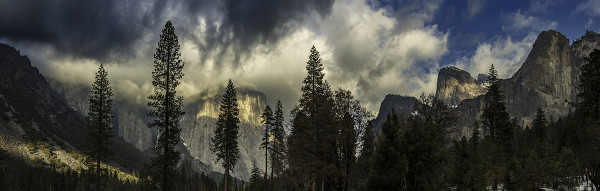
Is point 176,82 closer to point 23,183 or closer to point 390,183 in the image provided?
point 390,183

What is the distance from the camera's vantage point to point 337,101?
27.7 metres

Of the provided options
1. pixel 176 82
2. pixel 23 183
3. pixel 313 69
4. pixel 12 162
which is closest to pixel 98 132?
pixel 176 82

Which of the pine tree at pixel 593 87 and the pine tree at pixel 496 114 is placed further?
the pine tree at pixel 496 114

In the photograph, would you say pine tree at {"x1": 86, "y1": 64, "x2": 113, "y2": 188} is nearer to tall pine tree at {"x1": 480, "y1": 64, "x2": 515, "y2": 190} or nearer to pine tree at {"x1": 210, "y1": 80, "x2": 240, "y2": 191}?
pine tree at {"x1": 210, "y1": 80, "x2": 240, "y2": 191}

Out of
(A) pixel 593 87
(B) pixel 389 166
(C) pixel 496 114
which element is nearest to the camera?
(B) pixel 389 166

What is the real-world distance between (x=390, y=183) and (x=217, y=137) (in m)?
29.5

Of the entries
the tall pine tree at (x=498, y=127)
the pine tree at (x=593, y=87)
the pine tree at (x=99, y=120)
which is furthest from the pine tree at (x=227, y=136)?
the pine tree at (x=593, y=87)

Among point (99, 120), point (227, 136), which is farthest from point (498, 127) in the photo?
point (99, 120)

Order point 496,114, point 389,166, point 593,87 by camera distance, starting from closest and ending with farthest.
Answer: point 389,166
point 593,87
point 496,114

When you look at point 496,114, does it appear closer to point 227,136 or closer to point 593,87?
point 593,87

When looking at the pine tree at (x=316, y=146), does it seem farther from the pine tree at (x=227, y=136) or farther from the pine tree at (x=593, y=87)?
the pine tree at (x=593, y=87)

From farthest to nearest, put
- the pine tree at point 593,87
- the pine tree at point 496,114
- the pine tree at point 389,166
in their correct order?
the pine tree at point 496,114 → the pine tree at point 593,87 → the pine tree at point 389,166

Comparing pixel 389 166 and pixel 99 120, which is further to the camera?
pixel 99 120

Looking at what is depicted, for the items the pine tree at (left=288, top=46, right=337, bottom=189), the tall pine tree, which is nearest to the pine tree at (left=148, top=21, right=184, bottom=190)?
the pine tree at (left=288, top=46, right=337, bottom=189)
